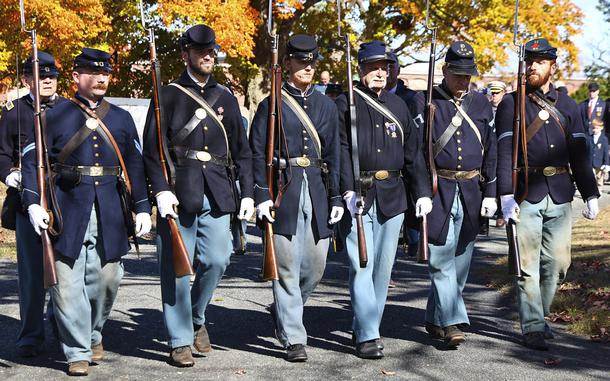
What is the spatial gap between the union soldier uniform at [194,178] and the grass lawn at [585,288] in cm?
288

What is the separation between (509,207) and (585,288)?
102 inches

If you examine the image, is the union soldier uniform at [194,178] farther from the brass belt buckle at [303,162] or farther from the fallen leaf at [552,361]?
the fallen leaf at [552,361]

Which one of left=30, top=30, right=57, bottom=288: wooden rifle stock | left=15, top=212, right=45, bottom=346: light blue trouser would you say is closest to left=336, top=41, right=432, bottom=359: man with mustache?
left=30, top=30, right=57, bottom=288: wooden rifle stock

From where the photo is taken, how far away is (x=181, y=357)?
6516 mm

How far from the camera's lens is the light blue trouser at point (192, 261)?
21.7ft

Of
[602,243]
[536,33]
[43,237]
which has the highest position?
[536,33]

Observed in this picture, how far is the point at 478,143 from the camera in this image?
7359mm

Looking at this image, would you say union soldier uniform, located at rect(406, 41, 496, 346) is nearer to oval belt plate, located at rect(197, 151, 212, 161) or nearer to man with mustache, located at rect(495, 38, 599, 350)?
man with mustache, located at rect(495, 38, 599, 350)

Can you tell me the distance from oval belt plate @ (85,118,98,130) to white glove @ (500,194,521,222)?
2.89 meters

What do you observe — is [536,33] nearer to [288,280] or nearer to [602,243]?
[602,243]

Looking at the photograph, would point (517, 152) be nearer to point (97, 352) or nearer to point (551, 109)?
point (551, 109)

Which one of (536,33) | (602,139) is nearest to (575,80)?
(536,33)

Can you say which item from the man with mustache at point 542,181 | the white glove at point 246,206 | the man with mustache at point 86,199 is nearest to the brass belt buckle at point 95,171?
the man with mustache at point 86,199

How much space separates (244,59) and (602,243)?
1466 centimetres
